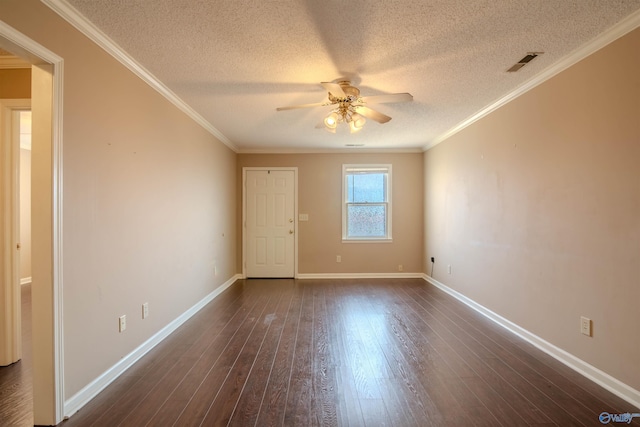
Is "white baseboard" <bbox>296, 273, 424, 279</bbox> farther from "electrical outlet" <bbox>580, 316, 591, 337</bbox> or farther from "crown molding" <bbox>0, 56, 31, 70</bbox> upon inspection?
"crown molding" <bbox>0, 56, 31, 70</bbox>

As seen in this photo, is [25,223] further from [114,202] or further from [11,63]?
[114,202]

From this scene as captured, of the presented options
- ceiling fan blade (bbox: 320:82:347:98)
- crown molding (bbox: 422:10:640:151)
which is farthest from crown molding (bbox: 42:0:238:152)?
crown molding (bbox: 422:10:640:151)

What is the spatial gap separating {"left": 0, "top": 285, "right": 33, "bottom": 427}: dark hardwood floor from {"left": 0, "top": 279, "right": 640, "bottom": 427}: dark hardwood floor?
308 millimetres

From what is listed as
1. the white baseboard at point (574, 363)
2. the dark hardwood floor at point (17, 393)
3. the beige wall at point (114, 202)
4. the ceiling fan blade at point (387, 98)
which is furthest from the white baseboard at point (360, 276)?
the dark hardwood floor at point (17, 393)

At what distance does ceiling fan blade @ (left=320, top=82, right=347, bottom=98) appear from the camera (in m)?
2.42

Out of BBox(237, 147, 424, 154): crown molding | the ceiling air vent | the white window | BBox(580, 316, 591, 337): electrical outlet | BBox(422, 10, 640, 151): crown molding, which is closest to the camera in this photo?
BBox(422, 10, 640, 151): crown molding

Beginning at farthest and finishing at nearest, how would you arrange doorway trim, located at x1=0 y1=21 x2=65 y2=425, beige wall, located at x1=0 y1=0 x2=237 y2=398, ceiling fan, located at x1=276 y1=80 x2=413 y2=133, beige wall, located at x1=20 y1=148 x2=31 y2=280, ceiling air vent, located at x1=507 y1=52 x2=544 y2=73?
beige wall, located at x1=20 y1=148 x2=31 y2=280, ceiling fan, located at x1=276 y1=80 x2=413 y2=133, ceiling air vent, located at x1=507 y1=52 x2=544 y2=73, beige wall, located at x1=0 y1=0 x2=237 y2=398, doorway trim, located at x1=0 y1=21 x2=65 y2=425

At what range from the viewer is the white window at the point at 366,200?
19.0 ft

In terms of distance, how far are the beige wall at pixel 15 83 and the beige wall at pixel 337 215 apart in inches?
138

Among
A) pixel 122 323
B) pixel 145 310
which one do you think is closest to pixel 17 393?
pixel 122 323

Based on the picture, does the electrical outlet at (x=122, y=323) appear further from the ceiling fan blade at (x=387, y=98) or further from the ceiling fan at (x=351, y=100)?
the ceiling fan blade at (x=387, y=98)

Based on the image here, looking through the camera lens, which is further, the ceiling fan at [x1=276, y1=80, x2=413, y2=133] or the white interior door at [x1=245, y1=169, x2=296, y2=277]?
the white interior door at [x1=245, y1=169, x2=296, y2=277]

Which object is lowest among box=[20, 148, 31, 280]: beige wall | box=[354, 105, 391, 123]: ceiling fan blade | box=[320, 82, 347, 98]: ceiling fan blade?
box=[20, 148, 31, 280]: beige wall

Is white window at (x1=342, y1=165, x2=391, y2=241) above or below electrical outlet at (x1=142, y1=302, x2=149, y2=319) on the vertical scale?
above
